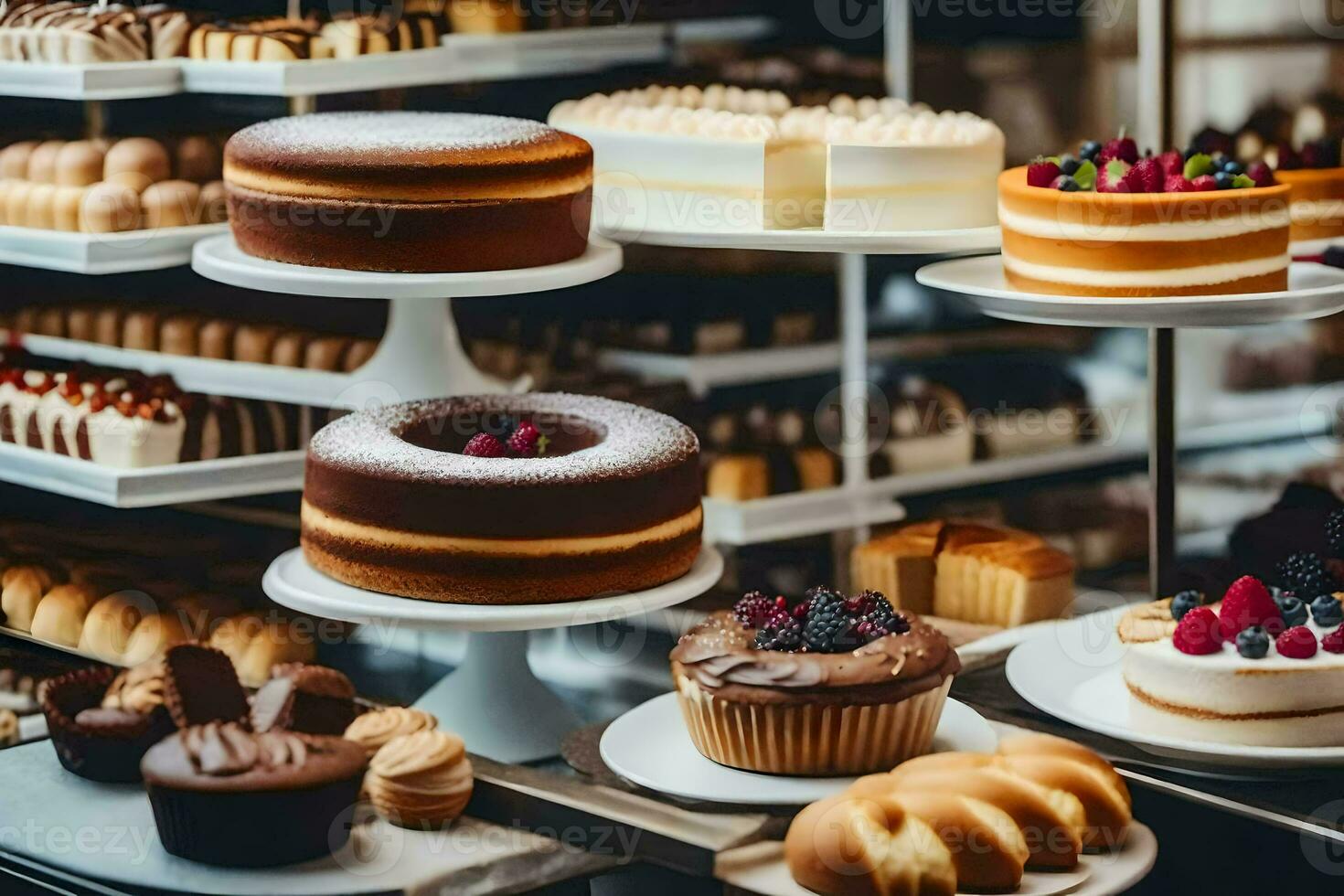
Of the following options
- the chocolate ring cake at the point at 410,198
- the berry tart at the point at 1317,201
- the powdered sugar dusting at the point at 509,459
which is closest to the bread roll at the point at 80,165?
the chocolate ring cake at the point at 410,198

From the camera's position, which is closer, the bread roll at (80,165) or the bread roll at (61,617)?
the bread roll at (80,165)

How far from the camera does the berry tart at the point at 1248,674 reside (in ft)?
7.70

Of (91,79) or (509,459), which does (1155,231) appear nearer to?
(509,459)

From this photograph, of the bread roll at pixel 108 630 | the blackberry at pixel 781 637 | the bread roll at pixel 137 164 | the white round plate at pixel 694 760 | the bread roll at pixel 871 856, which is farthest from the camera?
the bread roll at pixel 108 630

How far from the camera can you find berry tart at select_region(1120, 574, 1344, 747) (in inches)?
92.4

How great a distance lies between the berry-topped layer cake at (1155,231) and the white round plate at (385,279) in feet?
1.80

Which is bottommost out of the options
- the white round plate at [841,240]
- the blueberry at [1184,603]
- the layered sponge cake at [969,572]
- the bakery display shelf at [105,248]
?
the layered sponge cake at [969,572]

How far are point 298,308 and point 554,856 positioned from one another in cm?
178

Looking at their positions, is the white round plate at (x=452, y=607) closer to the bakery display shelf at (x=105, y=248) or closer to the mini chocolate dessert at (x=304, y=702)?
the mini chocolate dessert at (x=304, y=702)

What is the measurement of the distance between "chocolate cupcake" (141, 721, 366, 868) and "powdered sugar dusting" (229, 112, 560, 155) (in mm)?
786

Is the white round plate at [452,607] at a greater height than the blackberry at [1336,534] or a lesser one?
greater

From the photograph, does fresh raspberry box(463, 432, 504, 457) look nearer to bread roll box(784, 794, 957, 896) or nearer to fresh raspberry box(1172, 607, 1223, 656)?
bread roll box(784, 794, 957, 896)

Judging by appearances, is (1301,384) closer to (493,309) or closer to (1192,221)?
(1192,221)

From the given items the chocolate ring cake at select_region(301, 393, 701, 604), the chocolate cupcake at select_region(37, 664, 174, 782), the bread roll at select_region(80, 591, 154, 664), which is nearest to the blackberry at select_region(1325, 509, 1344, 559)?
the chocolate ring cake at select_region(301, 393, 701, 604)
